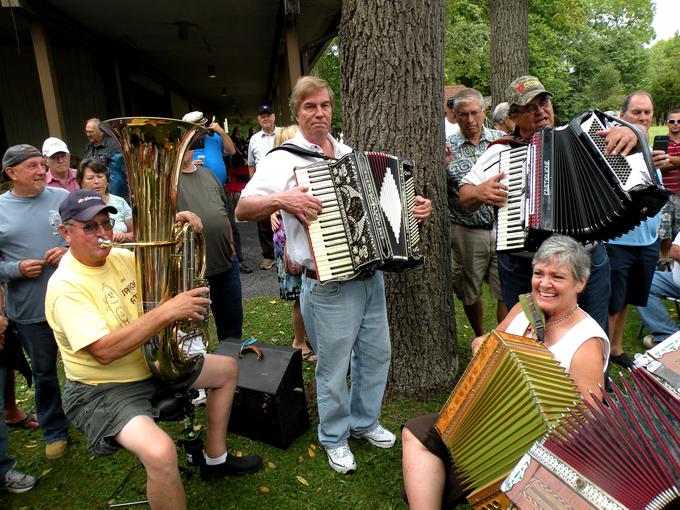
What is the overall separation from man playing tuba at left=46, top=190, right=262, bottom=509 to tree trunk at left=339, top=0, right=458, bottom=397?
1.43 meters

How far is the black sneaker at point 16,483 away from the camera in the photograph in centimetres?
298

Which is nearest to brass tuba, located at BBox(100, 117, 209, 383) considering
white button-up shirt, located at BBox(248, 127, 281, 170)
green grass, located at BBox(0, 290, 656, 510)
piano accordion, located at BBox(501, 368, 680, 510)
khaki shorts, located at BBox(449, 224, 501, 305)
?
green grass, located at BBox(0, 290, 656, 510)

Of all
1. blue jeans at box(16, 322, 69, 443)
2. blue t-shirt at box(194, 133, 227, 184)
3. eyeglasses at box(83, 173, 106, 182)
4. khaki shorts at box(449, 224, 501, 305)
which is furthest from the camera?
blue t-shirt at box(194, 133, 227, 184)

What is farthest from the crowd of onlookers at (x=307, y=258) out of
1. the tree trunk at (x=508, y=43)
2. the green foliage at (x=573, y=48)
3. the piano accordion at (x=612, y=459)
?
the green foliage at (x=573, y=48)

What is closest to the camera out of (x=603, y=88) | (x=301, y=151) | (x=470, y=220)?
(x=301, y=151)

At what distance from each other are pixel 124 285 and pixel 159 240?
14.3 inches

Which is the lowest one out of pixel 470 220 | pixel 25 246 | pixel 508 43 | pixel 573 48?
pixel 470 220

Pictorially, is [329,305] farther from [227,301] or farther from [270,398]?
[227,301]

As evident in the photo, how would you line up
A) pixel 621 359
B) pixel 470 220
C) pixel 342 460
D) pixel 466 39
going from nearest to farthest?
pixel 342 460 → pixel 470 220 → pixel 621 359 → pixel 466 39

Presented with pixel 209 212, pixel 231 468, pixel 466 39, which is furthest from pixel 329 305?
pixel 466 39

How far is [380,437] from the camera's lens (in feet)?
10.2

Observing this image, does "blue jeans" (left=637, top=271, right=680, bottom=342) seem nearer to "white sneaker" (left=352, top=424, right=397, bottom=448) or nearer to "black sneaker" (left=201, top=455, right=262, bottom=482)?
"white sneaker" (left=352, top=424, right=397, bottom=448)

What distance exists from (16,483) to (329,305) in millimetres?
2288

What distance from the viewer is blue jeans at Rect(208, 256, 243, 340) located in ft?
12.7
